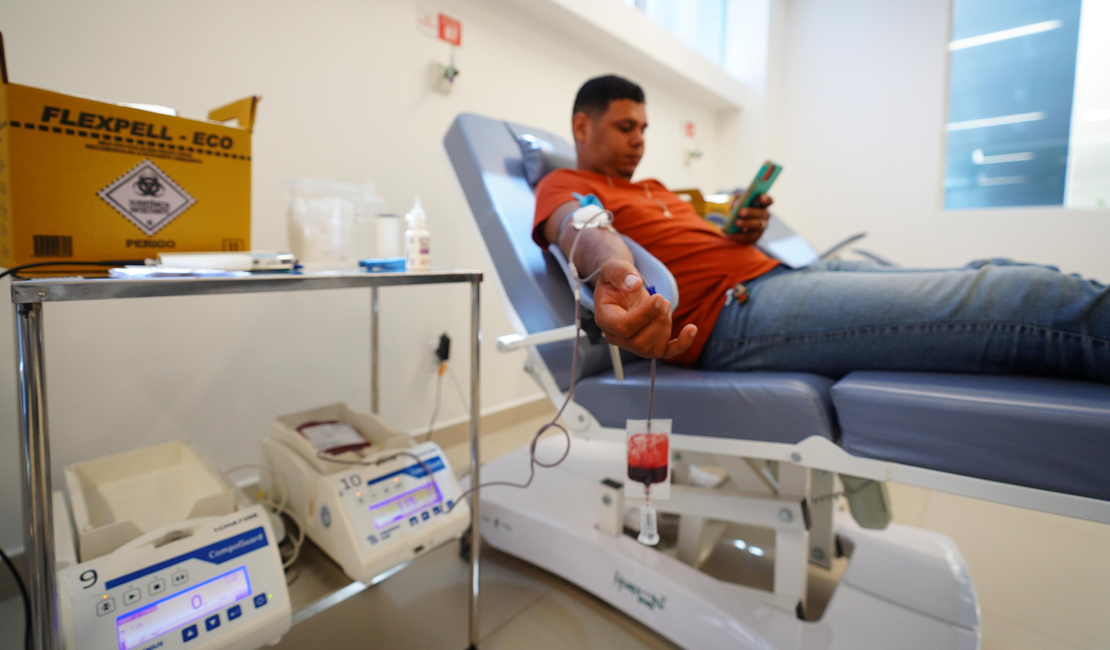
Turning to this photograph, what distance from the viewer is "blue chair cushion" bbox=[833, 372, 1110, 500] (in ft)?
1.95

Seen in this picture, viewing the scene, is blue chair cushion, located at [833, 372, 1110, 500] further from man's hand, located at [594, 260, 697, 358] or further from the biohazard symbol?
the biohazard symbol

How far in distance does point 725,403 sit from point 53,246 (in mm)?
895

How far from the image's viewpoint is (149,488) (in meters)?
1.01

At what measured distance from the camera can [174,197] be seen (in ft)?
2.38

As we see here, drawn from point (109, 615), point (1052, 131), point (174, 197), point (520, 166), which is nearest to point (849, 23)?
point (1052, 131)

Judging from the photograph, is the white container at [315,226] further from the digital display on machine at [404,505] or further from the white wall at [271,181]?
the digital display on machine at [404,505]

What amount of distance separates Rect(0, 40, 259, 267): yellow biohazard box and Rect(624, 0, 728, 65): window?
2.94 metres

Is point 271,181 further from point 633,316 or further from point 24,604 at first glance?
point 633,316

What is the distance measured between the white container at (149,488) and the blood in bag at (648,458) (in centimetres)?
67

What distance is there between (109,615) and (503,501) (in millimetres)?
675

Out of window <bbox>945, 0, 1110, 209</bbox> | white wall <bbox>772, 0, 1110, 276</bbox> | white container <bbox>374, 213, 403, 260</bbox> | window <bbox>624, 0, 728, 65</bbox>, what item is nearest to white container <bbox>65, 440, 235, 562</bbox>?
white container <bbox>374, 213, 403, 260</bbox>

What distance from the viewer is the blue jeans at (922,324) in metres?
0.76

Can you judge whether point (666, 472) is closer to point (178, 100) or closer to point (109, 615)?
Result: point (109, 615)

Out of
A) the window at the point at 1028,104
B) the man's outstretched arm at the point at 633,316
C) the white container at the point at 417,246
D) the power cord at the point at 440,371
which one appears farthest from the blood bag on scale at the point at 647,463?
the window at the point at 1028,104
